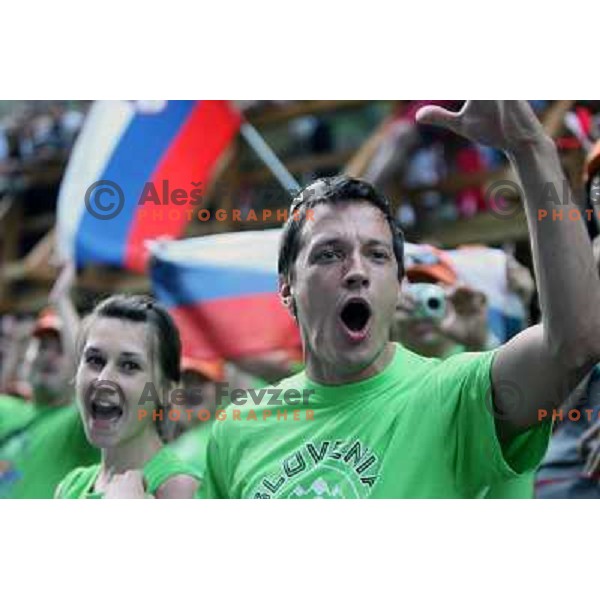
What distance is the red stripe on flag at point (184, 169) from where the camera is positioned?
3320 millimetres

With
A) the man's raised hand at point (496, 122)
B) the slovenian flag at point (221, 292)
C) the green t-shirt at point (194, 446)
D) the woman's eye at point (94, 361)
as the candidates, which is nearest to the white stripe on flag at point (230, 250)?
the slovenian flag at point (221, 292)

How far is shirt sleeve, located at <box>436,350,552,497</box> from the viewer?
2615 mm

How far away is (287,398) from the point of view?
3027mm

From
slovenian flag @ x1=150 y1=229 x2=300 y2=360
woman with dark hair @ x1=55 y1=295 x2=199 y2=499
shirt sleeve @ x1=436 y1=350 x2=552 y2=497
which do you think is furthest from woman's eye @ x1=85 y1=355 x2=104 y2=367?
shirt sleeve @ x1=436 y1=350 x2=552 y2=497

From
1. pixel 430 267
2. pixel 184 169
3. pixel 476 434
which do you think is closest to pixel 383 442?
pixel 476 434

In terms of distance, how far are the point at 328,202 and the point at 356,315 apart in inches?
12.2

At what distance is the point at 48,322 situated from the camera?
3455 mm

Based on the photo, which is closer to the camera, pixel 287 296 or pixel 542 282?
pixel 542 282

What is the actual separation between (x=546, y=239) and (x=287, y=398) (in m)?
0.90

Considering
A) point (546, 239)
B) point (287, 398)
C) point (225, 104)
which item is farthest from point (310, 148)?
point (546, 239)

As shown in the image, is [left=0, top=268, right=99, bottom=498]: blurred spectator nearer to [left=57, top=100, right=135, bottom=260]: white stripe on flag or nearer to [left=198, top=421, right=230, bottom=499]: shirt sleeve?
[left=57, top=100, right=135, bottom=260]: white stripe on flag

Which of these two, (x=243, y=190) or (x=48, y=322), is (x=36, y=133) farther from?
(x=243, y=190)

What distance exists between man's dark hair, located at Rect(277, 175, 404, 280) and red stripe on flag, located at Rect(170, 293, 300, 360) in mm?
169

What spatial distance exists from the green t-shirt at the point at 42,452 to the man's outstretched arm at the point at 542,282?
1.30 metres
